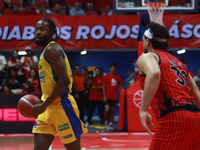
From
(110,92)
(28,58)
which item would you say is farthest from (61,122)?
(28,58)

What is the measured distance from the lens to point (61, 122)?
14.6 feet

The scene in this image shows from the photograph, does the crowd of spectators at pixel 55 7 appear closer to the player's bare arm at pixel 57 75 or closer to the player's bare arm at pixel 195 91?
the player's bare arm at pixel 57 75

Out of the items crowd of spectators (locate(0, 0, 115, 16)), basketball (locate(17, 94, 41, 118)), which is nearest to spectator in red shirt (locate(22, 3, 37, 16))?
crowd of spectators (locate(0, 0, 115, 16))

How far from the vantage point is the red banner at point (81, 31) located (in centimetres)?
1262

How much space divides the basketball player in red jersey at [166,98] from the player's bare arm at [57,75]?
973 millimetres

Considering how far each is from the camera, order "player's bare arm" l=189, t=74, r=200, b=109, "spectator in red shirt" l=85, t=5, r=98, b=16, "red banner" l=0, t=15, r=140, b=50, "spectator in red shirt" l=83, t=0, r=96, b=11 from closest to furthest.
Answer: "player's bare arm" l=189, t=74, r=200, b=109 < "red banner" l=0, t=15, r=140, b=50 < "spectator in red shirt" l=85, t=5, r=98, b=16 < "spectator in red shirt" l=83, t=0, r=96, b=11

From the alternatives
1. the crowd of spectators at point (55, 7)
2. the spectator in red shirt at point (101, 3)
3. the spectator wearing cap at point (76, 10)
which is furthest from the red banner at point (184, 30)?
the spectator in red shirt at point (101, 3)

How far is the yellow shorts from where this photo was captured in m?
4.41

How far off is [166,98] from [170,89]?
0.09 metres

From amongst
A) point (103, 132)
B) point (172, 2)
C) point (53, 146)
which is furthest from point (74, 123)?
point (172, 2)

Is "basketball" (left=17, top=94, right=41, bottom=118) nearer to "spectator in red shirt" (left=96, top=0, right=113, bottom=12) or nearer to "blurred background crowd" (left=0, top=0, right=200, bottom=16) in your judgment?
"blurred background crowd" (left=0, top=0, right=200, bottom=16)

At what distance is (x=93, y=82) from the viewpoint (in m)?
12.1

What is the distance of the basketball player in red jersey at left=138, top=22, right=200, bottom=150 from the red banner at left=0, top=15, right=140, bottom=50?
8977 millimetres

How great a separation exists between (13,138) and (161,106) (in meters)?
6.65
